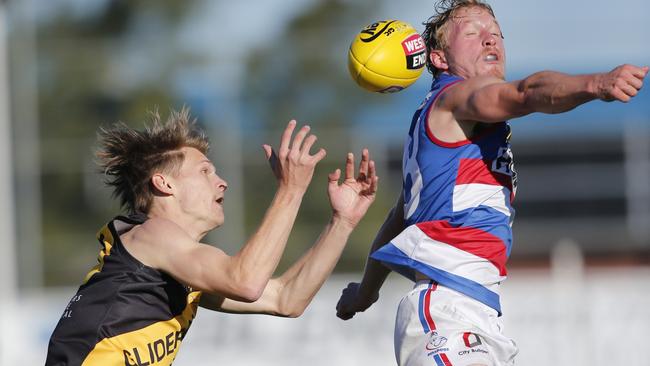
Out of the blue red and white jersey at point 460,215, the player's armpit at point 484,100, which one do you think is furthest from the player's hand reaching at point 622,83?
the blue red and white jersey at point 460,215

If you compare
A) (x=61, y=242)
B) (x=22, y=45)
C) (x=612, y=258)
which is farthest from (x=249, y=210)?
(x=612, y=258)

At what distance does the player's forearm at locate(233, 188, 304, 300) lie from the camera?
4.76m

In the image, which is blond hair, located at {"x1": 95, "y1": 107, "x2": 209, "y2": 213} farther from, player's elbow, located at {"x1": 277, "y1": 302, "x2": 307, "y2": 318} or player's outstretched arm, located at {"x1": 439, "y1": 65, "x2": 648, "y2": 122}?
player's outstretched arm, located at {"x1": 439, "y1": 65, "x2": 648, "y2": 122}

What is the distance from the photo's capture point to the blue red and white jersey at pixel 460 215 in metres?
4.68

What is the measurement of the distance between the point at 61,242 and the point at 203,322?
1030 centimetres

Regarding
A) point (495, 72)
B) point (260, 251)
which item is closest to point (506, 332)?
point (495, 72)

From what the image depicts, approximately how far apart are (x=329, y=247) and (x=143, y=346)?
3.33 feet

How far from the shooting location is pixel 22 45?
859 inches

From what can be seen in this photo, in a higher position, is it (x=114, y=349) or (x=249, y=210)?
(x=114, y=349)

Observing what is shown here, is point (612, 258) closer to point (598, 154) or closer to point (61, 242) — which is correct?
point (598, 154)

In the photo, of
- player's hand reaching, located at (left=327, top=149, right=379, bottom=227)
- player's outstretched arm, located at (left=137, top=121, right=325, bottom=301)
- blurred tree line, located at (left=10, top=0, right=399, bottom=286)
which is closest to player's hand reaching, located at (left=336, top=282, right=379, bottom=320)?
player's hand reaching, located at (left=327, top=149, right=379, bottom=227)

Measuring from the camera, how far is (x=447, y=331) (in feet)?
→ 14.8

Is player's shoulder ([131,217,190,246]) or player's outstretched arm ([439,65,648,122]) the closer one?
player's outstretched arm ([439,65,648,122])

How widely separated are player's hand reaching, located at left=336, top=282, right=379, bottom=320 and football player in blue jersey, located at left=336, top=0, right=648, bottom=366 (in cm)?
36
